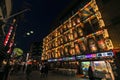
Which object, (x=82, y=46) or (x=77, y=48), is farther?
(x=77, y=48)

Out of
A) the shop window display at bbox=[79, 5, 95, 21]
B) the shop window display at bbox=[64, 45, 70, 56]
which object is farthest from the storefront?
the shop window display at bbox=[64, 45, 70, 56]

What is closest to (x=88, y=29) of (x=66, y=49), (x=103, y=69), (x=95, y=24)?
(x=95, y=24)

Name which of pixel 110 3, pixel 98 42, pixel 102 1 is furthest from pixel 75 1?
pixel 98 42

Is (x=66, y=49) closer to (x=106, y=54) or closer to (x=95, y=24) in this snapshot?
(x=95, y=24)

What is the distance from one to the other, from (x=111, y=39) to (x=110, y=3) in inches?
224

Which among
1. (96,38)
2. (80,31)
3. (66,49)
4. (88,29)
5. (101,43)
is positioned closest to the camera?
(101,43)

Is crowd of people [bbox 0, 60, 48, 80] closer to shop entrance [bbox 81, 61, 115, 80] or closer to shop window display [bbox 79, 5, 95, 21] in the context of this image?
shop entrance [bbox 81, 61, 115, 80]

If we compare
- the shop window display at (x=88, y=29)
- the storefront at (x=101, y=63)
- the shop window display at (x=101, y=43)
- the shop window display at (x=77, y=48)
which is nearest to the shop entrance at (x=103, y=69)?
the storefront at (x=101, y=63)

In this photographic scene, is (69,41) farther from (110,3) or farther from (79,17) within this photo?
(110,3)

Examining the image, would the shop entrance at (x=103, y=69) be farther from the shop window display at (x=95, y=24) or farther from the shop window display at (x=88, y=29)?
the shop window display at (x=95, y=24)

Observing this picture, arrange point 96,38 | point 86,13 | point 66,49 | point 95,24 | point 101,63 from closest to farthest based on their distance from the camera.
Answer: point 101,63 < point 96,38 < point 95,24 < point 86,13 < point 66,49

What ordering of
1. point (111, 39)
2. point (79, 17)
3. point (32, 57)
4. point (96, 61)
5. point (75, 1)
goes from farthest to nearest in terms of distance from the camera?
point (32, 57)
point (75, 1)
point (79, 17)
point (96, 61)
point (111, 39)

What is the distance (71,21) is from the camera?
1091 inches

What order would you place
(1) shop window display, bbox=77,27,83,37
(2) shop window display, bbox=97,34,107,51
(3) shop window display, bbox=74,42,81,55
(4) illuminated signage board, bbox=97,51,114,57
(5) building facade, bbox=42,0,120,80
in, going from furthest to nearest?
(3) shop window display, bbox=74,42,81,55 → (1) shop window display, bbox=77,27,83,37 → (2) shop window display, bbox=97,34,107,51 → (5) building facade, bbox=42,0,120,80 → (4) illuminated signage board, bbox=97,51,114,57
